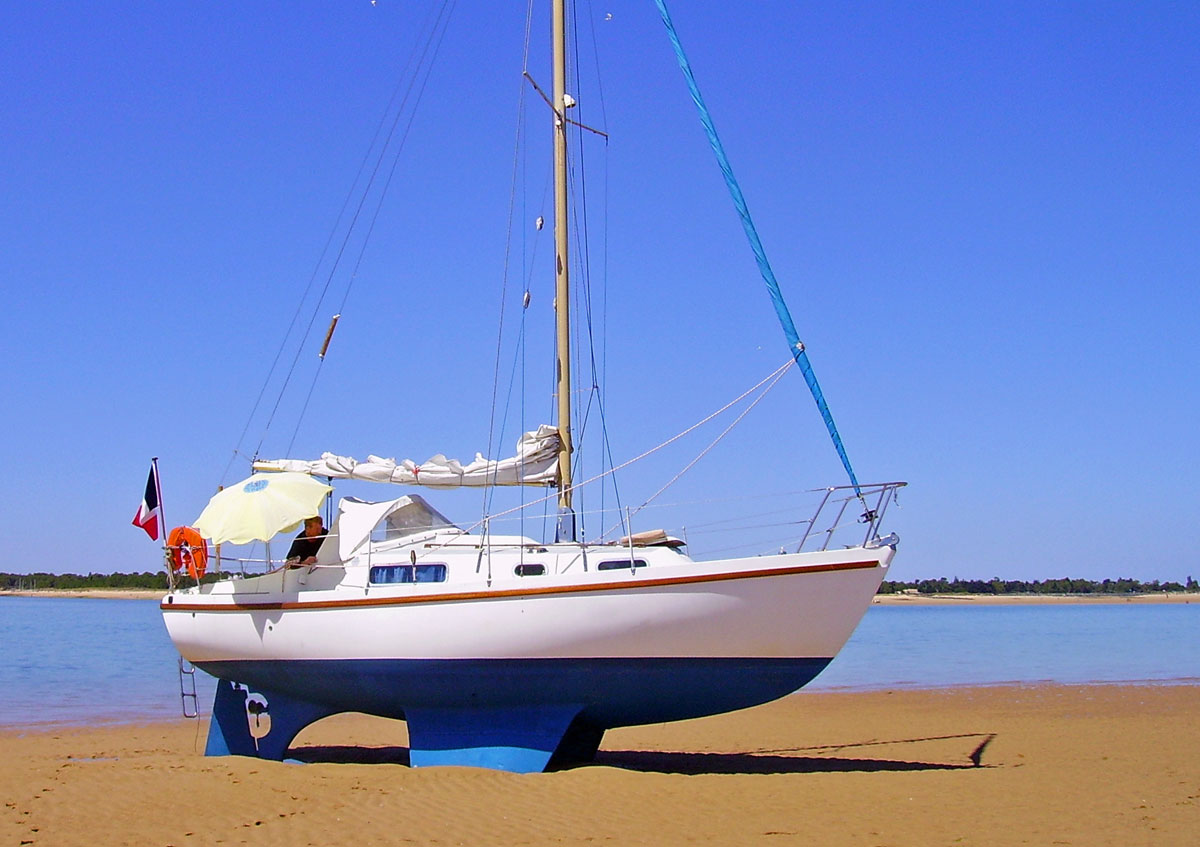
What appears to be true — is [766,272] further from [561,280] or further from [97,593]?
[97,593]

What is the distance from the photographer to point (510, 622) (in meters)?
10.6

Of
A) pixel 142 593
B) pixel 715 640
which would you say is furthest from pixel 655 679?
pixel 142 593

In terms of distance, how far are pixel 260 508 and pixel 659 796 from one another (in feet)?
18.0

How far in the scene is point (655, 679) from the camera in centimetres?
1050

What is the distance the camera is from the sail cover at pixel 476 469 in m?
12.9

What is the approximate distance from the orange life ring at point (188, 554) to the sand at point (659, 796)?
228 cm

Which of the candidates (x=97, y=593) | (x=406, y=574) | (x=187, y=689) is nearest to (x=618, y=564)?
(x=406, y=574)

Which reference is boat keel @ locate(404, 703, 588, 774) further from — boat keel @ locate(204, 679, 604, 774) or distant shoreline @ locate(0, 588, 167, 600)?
distant shoreline @ locate(0, 588, 167, 600)

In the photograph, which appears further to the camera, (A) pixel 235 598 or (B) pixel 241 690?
(B) pixel 241 690

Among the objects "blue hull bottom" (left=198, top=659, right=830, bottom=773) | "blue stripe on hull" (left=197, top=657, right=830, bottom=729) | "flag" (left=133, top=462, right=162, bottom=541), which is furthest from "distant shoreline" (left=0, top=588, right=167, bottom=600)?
"blue stripe on hull" (left=197, top=657, right=830, bottom=729)

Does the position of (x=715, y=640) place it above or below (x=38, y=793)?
above

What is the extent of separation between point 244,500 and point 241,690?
2.60 meters

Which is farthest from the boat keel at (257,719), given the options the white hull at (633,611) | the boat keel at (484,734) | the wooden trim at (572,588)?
the white hull at (633,611)

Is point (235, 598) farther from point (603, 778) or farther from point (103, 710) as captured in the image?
point (103, 710)
